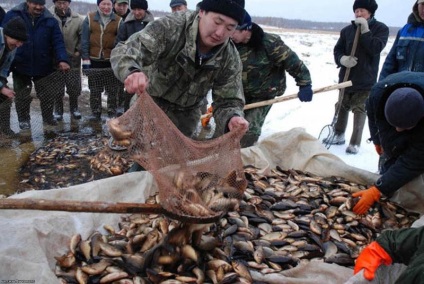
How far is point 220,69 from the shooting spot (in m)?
3.38

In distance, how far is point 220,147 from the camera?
296cm

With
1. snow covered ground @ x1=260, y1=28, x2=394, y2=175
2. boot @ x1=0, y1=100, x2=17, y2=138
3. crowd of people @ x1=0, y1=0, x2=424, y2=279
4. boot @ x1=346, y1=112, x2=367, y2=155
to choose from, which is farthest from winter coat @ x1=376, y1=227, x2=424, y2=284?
boot @ x1=0, y1=100, x2=17, y2=138

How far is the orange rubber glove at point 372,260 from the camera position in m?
2.26

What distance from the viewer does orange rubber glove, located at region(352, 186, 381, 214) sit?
10.8ft

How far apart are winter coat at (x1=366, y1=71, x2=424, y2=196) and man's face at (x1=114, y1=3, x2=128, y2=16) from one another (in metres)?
5.01

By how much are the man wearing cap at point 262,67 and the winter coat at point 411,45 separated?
1.13 meters

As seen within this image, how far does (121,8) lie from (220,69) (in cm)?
433

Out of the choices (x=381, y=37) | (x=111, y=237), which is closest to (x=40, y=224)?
(x=111, y=237)

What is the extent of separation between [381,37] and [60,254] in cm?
506

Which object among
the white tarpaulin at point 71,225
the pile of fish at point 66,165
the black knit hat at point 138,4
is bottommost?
the pile of fish at point 66,165

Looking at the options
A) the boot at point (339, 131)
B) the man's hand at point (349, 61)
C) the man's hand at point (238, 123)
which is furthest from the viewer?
the boot at point (339, 131)

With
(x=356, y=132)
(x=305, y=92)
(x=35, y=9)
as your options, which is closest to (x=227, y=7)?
(x=305, y=92)

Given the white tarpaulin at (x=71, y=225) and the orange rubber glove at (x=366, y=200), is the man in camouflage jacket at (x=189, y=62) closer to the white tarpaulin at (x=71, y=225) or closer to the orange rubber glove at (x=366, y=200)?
the white tarpaulin at (x=71, y=225)

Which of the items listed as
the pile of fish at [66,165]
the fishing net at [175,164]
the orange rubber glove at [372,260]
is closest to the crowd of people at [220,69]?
the orange rubber glove at [372,260]
